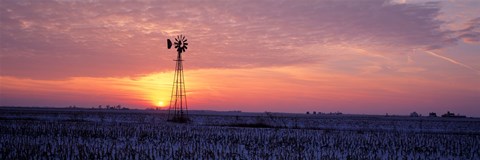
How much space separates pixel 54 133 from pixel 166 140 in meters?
8.00

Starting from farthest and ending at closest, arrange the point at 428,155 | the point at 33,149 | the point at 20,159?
the point at 428,155, the point at 33,149, the point at 20,159

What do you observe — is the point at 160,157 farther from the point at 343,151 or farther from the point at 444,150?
the point at 444,150

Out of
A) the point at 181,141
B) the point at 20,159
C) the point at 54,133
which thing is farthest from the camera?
the point at 54,133

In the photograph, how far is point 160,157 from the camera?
644 inches

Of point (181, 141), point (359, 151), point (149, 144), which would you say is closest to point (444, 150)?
point (359, 151)

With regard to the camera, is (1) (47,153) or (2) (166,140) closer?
(1) (47,153)

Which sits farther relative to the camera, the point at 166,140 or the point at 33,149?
the point at 166,140

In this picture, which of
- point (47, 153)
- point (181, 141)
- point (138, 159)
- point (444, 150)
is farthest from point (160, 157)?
point (444, 150)

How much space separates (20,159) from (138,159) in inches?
157

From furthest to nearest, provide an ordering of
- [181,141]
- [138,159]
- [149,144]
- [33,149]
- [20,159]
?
[181,141]
[149,144]
[33,149]
[138,159]
[20,159]

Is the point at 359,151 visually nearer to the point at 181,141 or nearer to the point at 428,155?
the point at 428,155

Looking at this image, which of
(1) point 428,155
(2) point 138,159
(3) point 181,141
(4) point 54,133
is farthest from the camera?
(4) point 54,133

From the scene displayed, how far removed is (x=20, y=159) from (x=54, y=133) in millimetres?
12138

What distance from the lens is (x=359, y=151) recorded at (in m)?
19.9
